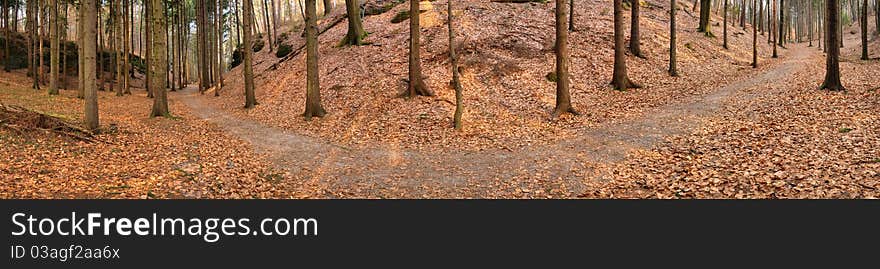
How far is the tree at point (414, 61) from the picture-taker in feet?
53.1

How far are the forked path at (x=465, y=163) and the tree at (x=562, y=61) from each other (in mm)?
1955

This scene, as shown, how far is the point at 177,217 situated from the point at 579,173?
7425 millimetres

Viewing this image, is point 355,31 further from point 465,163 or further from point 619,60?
point 465,163

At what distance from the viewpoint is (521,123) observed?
14328 millimetres

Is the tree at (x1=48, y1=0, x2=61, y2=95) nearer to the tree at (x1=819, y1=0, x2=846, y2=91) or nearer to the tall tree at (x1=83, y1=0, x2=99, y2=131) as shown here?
the tall tree at (x1=83, y1=0, x2=99, y2=131)

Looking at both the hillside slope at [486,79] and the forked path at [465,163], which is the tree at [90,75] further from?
the hillside slope at [486,79]

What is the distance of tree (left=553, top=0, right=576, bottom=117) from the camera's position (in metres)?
14.5

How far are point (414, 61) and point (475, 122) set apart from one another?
3822 millimetres

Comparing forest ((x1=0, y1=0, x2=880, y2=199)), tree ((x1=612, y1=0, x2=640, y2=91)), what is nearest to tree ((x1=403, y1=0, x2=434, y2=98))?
forest ((x1=0, y1=0, x2=880, y2=199))

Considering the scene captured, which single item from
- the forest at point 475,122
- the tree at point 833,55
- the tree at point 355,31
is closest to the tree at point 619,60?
the forest at point 475,122

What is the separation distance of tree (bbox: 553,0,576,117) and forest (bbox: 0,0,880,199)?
6 cm

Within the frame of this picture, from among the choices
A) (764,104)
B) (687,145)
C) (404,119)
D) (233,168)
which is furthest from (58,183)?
(764,104)

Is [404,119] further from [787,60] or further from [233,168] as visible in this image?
[787,60]

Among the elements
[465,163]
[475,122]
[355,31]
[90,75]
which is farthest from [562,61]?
[90,75]
